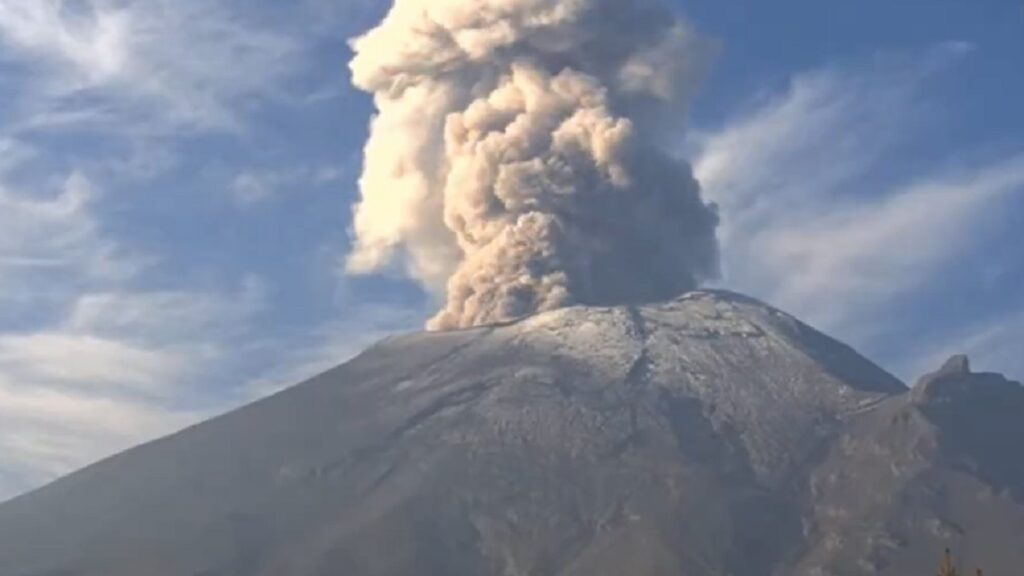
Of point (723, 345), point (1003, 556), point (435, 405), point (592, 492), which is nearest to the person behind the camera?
point (1003, 556)

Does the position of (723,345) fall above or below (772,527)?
above

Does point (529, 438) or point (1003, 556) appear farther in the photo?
point (529, 438)

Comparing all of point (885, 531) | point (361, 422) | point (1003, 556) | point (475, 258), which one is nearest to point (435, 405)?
point (361, 422)

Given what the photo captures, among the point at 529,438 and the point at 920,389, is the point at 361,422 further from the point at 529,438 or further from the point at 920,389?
the point at 920,389

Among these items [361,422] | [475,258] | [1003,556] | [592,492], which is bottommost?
[1003,556]

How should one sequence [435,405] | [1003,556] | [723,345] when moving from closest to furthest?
[1003,556], [435,405], [723,345]

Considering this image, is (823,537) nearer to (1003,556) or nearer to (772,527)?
(772,527)
